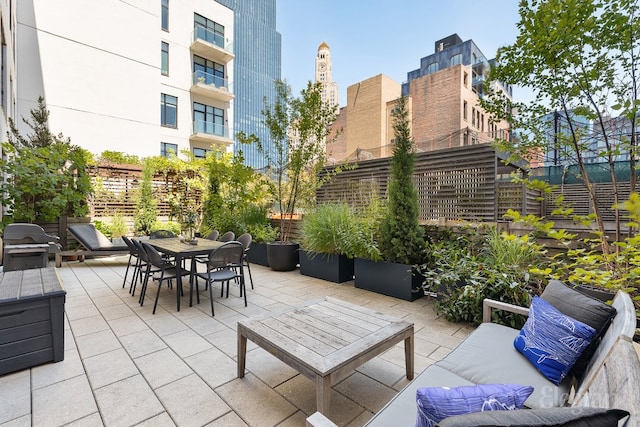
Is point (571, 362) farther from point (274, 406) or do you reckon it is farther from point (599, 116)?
point (599, 116)

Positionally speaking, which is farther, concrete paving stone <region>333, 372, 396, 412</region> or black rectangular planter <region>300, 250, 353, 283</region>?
black rectangular planter <region>300, 250, 353, 283</region>

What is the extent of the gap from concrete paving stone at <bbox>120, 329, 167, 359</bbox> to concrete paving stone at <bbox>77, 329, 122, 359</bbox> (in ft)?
0.25

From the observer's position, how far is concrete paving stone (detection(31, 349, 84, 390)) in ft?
A: 6.70

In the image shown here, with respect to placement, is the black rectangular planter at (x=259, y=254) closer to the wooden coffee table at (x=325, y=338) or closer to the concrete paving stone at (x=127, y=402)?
the wooden coffee table at (x=325, y=338)

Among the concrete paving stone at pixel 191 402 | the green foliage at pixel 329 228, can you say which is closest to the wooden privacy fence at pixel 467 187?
the green foliage at pixel 329 228

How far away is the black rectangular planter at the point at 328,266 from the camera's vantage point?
4758mm

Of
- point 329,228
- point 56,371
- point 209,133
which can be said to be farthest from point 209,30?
point 56,371

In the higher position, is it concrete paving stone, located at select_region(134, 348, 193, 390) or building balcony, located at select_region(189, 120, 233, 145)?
building balcony, located at select_region(189, 120, 233, 145)

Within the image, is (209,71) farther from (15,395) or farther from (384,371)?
(384,371)

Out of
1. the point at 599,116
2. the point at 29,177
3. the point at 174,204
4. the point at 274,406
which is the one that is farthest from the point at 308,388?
the point at 174,204

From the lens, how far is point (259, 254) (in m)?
6.11

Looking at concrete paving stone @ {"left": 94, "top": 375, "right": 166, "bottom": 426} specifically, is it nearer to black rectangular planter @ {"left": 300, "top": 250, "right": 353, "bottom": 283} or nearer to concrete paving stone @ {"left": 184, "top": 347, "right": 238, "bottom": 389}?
concrete paving stone @ {"left": 184, "top": 347, "right": 238, "bottom": 389}

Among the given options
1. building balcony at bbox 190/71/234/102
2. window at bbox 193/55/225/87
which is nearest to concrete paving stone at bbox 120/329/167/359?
building balcony at bbox 190/71/234/102

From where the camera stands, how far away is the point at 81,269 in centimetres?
561
